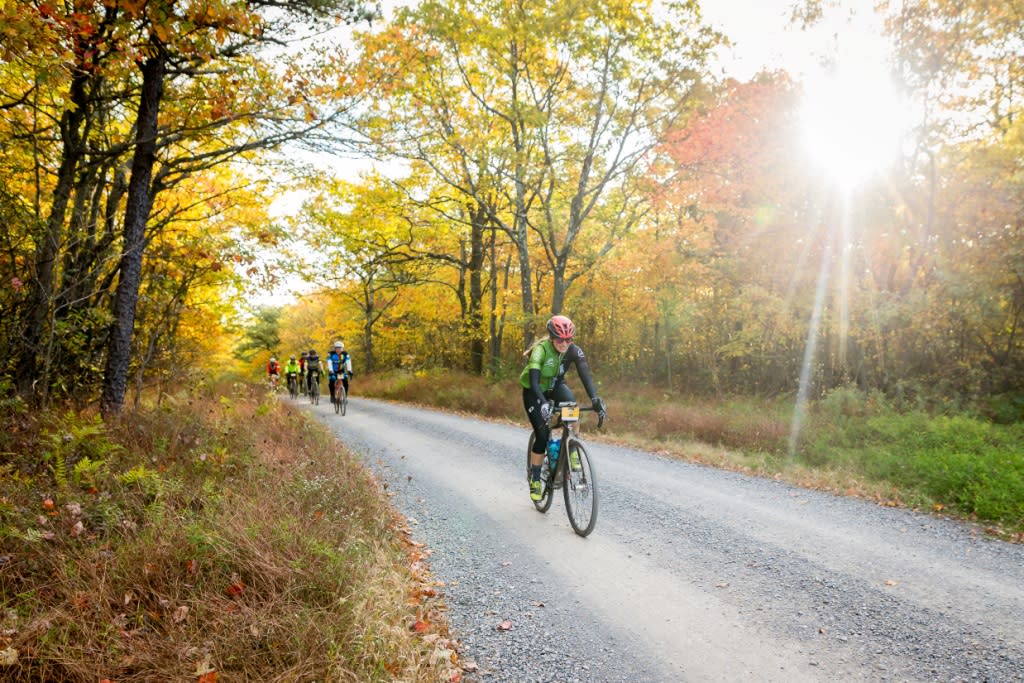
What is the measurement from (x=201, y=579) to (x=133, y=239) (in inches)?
249

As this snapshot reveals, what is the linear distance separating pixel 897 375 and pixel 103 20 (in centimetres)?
1515

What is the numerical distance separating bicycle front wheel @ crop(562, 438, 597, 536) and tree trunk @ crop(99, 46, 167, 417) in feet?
21.9

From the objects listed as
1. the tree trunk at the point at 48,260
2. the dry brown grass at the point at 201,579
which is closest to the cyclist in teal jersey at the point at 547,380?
the dry brown grass at the point at 201,579

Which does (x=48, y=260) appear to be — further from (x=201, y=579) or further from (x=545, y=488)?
(x=545, y=488)

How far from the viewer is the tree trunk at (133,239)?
7.96m

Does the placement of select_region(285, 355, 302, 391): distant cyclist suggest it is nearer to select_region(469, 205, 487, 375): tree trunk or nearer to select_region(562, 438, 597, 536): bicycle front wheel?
select_region(469, 205, 487, 375): tree trunk

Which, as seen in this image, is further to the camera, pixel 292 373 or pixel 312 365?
pixel 292 373

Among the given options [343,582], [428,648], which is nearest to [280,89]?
[343,582]

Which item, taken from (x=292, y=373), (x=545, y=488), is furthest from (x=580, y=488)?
(x=292, y=373)

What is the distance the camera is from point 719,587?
4.30 metres

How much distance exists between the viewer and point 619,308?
1903 cm

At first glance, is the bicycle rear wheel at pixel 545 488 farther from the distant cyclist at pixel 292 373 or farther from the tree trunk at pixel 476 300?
the distant cyclist at pixel 292 373

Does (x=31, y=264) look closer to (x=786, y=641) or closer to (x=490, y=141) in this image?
(x=786, y=641)

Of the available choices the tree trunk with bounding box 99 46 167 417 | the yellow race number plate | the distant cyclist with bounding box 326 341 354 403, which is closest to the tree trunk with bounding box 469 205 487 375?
the distant cyclist with bounding box 326 341 354 403
